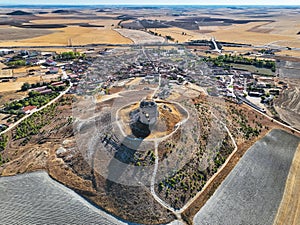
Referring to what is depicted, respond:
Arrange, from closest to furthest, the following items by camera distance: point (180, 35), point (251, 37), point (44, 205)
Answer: point (44, 205), point (251, 37), point (180, 35)

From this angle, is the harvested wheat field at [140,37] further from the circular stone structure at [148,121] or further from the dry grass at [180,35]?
the circular stone structure at [148,121]

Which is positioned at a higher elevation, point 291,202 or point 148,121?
point 148,121

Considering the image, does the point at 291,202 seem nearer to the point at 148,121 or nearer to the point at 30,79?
the point at 148,121

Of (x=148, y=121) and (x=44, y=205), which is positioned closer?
(x=44, y=205)

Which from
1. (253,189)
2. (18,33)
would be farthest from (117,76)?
(18,33)

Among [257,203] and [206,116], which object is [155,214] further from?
[206,116]
